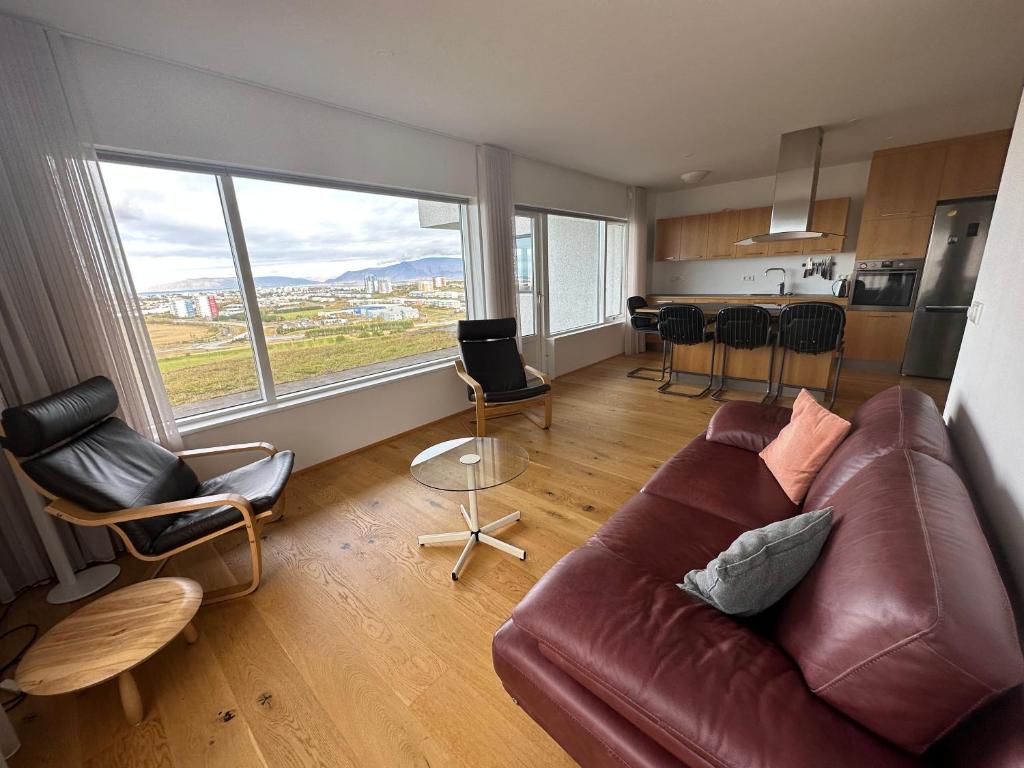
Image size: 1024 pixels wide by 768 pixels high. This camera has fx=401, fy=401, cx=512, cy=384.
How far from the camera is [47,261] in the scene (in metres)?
1.83

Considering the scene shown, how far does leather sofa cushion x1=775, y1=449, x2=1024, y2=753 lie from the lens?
606 mm

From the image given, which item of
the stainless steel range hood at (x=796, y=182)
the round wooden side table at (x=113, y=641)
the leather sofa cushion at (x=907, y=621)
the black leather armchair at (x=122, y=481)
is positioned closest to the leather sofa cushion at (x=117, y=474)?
the black leather armchair at (x=122, y=481)

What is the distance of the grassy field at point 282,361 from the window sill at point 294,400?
12cm

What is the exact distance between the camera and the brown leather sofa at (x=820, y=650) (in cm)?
62

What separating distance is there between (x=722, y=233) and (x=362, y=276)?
17.3ft

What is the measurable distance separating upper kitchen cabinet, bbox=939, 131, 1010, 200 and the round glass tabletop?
5403 mm

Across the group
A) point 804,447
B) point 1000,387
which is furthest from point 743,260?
point 1000,387

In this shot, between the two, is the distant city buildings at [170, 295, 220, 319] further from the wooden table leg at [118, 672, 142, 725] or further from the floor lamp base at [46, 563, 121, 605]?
the wooden table leg at [118, 672, 142, 725]

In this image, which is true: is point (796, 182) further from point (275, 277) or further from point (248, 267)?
point (248, 267)

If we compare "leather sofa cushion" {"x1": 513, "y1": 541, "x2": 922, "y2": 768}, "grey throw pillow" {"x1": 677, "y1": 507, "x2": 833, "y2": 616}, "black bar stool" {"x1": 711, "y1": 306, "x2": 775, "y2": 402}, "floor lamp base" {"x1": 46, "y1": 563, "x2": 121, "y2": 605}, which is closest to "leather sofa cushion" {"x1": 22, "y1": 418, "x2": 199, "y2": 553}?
"floor lamp base" {"x1": 46, "y1": 563, "x2": 121, "y2": 605}

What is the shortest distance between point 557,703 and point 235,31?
300cm

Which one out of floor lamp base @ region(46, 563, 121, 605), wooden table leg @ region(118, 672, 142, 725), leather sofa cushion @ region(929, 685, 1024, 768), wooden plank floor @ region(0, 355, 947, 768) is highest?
leather sofa cushion @ region(929, 685, 1024, 768)

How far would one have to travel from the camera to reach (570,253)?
541cm

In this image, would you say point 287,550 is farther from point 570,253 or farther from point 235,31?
point 570,253
